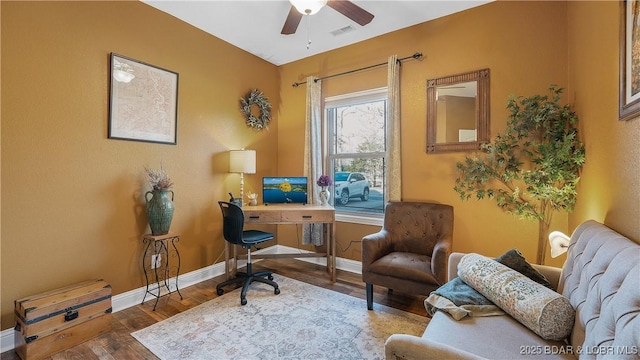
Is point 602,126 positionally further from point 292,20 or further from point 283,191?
point 283,191

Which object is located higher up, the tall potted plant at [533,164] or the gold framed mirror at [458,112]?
the gold framed mirror at [458,112]

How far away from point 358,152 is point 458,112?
1.24 meters

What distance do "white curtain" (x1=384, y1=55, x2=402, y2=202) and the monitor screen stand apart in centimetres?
107

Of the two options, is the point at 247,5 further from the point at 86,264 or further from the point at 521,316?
the point at 521,316

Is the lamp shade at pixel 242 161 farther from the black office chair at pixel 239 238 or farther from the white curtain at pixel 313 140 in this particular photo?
the white curtain at pixel 313 140

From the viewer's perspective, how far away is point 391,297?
2.68m

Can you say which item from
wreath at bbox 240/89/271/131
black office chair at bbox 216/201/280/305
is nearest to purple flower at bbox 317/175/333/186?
black office chair at bbox 216/201/280/305

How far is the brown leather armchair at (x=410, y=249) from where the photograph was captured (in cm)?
216

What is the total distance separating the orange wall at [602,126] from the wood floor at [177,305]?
4.92 ft

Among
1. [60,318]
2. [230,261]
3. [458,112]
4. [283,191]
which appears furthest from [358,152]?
[60,318]

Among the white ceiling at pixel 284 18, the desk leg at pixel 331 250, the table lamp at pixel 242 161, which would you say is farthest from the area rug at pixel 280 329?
the white ceiling at pixel 284 18

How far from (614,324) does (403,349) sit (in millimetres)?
676

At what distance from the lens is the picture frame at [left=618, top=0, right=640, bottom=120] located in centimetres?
128

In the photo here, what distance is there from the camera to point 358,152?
11.8 feet
